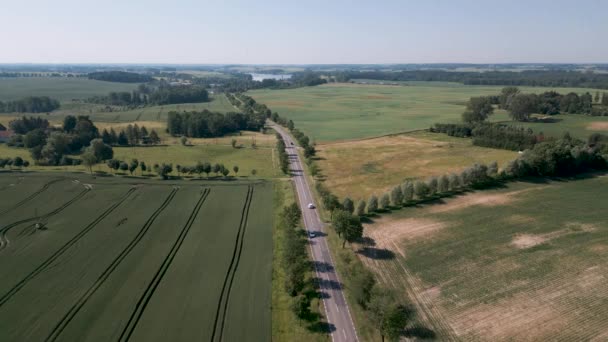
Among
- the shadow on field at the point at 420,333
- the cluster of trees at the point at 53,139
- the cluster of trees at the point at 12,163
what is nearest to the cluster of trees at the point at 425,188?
the shadow on field at the point at 420,333

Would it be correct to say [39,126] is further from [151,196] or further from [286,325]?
[286,325]

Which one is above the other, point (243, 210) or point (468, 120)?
point (468, 120)

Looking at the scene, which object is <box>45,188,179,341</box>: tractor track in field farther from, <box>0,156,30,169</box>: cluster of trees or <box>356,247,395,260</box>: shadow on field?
<box>0,156,30,169</box>: cluster of trees

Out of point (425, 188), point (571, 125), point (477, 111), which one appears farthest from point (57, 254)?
point (571, 125)

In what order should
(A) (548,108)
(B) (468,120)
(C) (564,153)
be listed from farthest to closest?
(A) (548,108), (B) (468,120), (C) (564,153)

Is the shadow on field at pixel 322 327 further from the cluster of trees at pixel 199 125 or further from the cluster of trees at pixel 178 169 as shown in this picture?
the cluster of trees at pixel 199 125

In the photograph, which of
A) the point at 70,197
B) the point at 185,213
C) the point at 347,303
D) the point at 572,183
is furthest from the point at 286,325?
the point at 572,183
